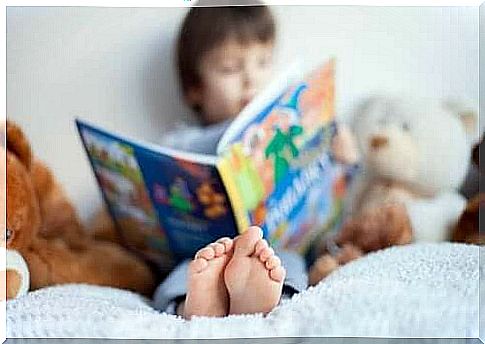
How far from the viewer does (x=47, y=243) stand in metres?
1.05

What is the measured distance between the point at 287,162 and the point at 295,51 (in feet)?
0.50

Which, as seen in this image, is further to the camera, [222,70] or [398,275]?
[222,70]

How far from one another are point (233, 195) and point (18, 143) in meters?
0.27

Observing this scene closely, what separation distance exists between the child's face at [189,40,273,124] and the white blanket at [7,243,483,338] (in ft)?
1.11

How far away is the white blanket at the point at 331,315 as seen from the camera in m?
0.80

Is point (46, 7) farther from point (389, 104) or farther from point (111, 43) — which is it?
point (389, 104)

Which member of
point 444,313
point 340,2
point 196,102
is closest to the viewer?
point 444,313

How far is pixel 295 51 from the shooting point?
1128mm

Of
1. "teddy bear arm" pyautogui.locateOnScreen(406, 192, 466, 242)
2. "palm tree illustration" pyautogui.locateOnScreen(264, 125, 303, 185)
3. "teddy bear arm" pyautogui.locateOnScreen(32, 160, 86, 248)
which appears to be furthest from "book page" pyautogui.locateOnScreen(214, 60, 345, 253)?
"teddy bear arm" pyautogui.locateOnScreen(32, 160, 86, 248)

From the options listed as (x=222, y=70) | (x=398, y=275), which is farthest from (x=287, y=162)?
(x=398, y=275)

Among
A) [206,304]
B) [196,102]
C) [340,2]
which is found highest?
[340,2]

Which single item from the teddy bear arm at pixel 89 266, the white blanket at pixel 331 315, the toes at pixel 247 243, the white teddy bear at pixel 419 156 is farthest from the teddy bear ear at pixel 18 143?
the white teddy bear at pixel 419 156

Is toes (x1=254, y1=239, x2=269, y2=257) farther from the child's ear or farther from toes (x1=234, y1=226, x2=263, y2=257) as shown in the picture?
the child's ear

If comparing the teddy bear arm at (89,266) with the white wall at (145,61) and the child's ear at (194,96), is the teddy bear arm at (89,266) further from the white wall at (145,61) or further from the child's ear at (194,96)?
the child's ear at (194,96)
